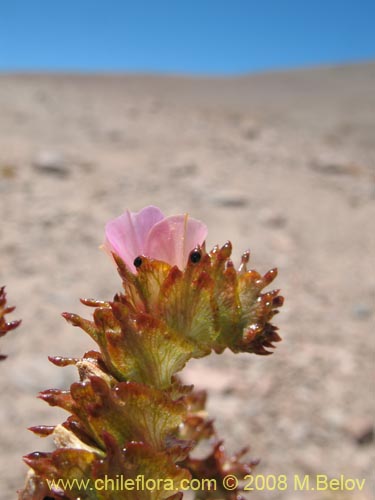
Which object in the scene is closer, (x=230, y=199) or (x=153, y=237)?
(x=153, y=237)

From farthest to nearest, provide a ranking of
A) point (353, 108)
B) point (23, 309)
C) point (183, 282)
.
Answer: point (353, 108), point (23, 309), point (183, 282)

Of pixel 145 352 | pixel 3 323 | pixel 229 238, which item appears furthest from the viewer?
pixel 229 238

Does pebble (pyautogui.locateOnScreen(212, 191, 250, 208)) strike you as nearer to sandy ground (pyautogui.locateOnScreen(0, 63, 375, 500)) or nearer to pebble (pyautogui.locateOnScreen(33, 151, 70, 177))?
sandy ground (pyautogui.locateOnScreen(0, 63, 375, 500))

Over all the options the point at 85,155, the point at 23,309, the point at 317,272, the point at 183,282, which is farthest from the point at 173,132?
the point at 183,282

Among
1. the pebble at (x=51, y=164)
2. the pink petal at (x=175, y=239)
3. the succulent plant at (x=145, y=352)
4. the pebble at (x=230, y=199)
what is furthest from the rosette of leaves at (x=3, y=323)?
the pebble at (x=51, y=164)

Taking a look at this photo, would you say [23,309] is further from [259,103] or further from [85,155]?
[259,103]

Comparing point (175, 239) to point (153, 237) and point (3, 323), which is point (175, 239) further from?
point (3, 323)

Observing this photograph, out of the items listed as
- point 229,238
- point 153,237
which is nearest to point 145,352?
point 153,237

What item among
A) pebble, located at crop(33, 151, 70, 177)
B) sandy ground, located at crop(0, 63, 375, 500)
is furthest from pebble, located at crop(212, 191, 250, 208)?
pebble, located at crop(33, 151, 70, 177)
